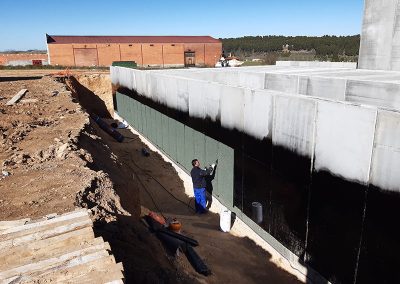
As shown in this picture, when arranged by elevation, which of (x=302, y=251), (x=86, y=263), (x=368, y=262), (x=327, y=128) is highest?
(x=327, y=128)

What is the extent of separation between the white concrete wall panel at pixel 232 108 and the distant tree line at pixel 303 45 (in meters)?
70.6

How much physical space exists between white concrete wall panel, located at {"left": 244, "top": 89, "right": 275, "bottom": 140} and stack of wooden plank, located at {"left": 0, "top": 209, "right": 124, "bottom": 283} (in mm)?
4801

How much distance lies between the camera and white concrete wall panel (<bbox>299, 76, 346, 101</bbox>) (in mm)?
14617

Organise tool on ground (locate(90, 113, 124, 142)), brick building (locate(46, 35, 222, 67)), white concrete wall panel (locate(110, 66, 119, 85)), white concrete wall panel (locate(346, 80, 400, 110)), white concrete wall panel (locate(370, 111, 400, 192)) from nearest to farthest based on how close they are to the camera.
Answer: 1. white concrete wall panel (locate(370, 111, 400, 192))
2. white concrete wall panel (locate(346, 80, 400, 110))
3. tool on ground (locate(90, 113, 124, 142))
4. white concrete wall panel (locate(110, 66, 119, 85))
5. brick building (locate(46, 35, 222, 67))

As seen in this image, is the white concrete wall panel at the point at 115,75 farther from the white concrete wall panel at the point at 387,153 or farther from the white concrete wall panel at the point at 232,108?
the white concrete wall panel at the point at 387,153

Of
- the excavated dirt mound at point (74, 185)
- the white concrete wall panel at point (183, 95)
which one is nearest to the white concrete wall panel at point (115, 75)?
the excavated dirt mound at point (74, 185)

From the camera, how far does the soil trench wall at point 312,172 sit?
18.4 ft

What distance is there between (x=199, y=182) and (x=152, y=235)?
311 centimetres

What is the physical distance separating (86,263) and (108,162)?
314 inches

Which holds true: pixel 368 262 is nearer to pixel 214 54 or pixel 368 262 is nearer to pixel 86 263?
pixel 86 263

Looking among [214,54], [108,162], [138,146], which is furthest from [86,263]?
[214,54]

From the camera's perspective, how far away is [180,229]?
33.7ft

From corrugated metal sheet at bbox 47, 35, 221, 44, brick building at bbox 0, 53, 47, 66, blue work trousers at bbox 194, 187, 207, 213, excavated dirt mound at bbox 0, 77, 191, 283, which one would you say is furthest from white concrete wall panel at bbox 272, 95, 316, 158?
brick building at bbox 0, 53, 47, 66

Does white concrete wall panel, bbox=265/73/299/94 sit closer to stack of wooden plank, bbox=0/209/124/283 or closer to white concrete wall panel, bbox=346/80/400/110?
white concrete wall panel, bbox=346/80/400/110
